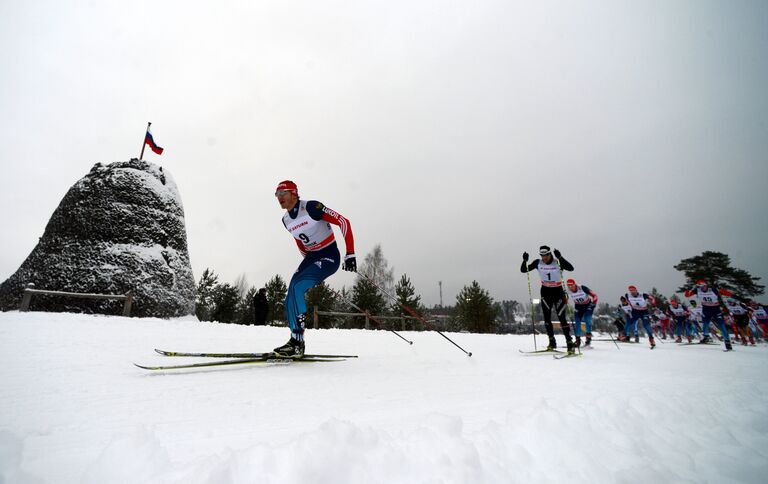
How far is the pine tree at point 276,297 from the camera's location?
28952 mm

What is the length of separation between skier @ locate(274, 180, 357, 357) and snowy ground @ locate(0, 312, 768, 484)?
3.33 ft

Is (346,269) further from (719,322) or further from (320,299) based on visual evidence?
(320,299)

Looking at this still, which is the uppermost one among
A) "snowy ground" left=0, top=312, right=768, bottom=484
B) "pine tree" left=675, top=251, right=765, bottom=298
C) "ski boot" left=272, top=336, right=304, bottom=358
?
"pine tree" left=675, top=251, right=765, bottom=298

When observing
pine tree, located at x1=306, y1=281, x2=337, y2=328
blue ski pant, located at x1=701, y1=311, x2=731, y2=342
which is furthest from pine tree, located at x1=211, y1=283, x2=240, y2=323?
blue ski pant, located at x1=701, y1=311, x2=731, y2=342

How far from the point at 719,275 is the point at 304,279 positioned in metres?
52.4

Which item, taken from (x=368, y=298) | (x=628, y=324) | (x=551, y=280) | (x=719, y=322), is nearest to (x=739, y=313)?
(x=719, y=322)

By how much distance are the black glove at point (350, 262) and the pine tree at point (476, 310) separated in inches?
1062

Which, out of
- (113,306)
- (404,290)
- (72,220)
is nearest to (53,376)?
(113,306)

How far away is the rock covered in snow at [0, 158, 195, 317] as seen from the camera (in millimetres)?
9727

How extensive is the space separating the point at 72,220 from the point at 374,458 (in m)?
14.2

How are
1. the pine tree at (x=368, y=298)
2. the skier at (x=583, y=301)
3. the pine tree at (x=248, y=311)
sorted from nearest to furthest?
the skier at (x=583, y=301)
the pine tree at (x=368, y=298)
the pine tree at (x=248, y=311)

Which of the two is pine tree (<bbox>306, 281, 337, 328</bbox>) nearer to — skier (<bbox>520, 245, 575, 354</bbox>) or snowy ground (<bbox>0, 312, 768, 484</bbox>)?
skier (<bbox>520, 245, 575, 354</bbox>)

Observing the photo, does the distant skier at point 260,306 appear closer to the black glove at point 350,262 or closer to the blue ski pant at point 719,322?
the black glove at point 350,262

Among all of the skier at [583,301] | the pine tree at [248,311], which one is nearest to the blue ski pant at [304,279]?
the skier at [583,301]
